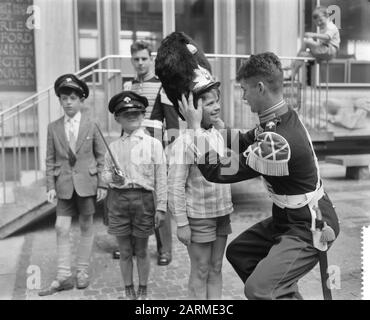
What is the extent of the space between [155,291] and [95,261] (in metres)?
0.95

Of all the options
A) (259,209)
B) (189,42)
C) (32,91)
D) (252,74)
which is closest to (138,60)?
(189,42)

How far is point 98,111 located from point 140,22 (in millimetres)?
1828

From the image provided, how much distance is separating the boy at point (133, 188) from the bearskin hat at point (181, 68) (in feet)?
2.11

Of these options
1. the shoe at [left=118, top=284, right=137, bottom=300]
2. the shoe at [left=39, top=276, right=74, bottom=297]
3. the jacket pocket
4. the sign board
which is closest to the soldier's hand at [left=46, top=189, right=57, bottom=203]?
the jacket pocket

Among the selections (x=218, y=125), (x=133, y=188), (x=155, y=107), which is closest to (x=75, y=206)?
(x=133, y=188)

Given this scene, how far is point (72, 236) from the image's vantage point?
5199 mm

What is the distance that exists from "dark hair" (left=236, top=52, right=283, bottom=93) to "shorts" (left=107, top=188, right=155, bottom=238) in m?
1.31

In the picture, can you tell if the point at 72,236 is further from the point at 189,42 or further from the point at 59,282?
the point at 189,42

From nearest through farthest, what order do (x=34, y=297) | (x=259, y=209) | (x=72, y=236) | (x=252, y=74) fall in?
(x=252, y=74), (x=34, y=297), (x=72, y=236), (x=259, y=209)

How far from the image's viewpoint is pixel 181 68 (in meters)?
2.79

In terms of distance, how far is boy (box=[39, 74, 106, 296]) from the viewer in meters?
3.77

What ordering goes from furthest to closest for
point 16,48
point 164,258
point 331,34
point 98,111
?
point 16,48 < point 98,111 < point 331,34 < point 164,258

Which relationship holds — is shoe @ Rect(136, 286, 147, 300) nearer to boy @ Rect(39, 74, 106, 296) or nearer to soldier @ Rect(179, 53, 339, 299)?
boy @ Rect(39, 74, 106, 296)

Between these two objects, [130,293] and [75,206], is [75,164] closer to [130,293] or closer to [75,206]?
[75,206]
